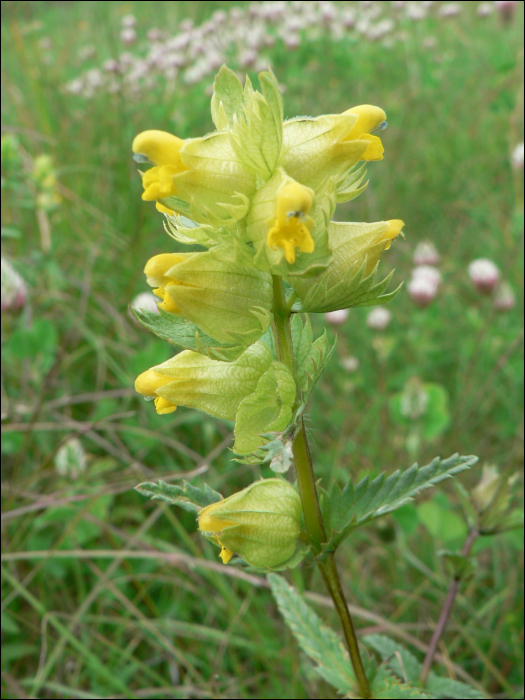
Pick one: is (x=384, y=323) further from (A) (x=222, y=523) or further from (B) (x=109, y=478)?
(A) (x=222, y=523)

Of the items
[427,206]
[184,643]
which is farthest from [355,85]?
[184,643]

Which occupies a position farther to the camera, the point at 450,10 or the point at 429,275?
the point at 450,10

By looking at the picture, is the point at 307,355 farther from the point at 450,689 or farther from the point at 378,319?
the point at 378,319

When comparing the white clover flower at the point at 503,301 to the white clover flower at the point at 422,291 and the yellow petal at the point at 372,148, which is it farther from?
the yellow petal at the point at 372,148

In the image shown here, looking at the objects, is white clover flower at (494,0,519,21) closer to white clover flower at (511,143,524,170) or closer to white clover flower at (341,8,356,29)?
white clover flower at (341,8,356,29)

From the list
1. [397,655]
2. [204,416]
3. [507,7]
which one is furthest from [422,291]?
[507,7]

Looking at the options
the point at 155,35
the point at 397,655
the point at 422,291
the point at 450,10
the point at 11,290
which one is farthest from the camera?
the point at 155,35

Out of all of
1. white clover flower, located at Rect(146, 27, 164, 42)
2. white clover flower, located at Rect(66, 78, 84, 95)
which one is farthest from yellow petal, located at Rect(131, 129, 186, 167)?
white clover flower, located at Rect(146, 27, 164, 42)
